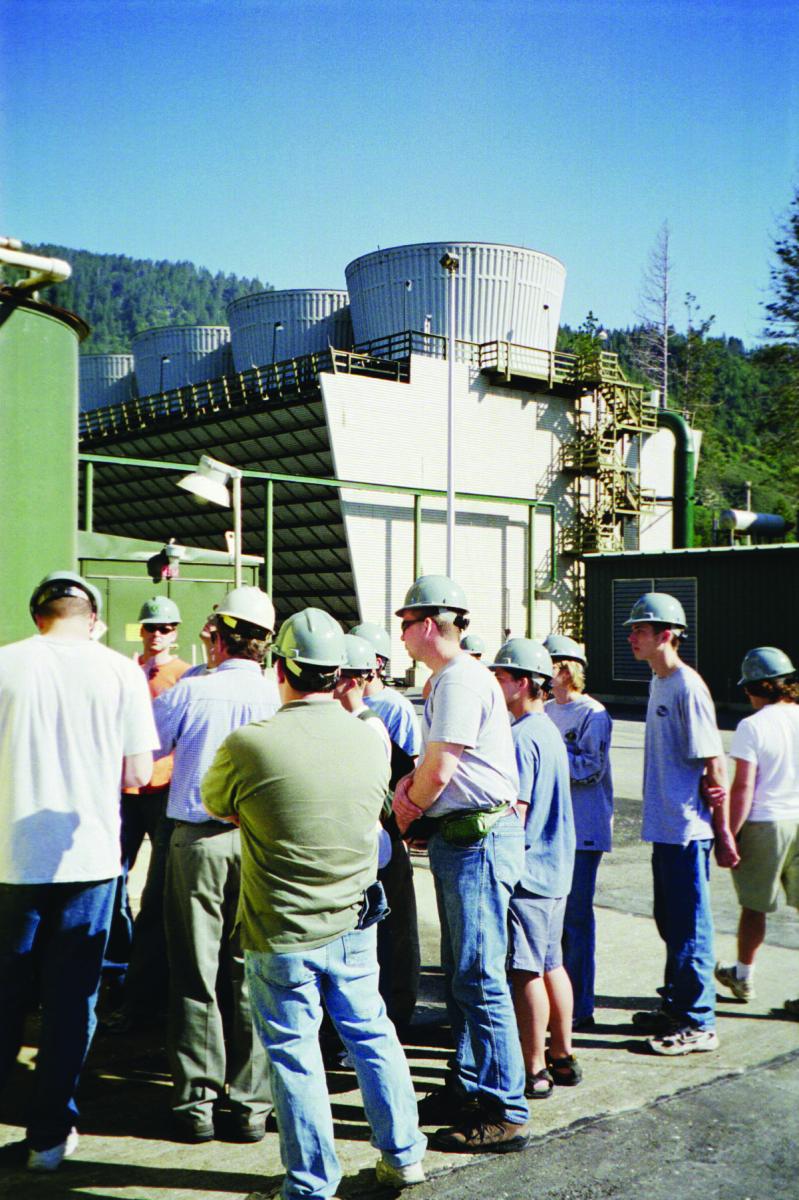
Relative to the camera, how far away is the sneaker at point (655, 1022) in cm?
496

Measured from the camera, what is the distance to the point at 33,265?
5137 mm

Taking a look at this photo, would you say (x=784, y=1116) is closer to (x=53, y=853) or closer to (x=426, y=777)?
(x=426, y=777)

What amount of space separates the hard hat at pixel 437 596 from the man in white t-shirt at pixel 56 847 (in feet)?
3.86

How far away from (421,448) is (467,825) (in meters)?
29.4

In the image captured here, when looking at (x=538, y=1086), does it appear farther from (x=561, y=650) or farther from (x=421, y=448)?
(x=421, y=448)

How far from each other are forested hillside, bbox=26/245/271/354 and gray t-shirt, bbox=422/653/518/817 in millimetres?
146285

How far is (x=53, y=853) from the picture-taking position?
3.62 metres

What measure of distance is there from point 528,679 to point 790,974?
2939mm

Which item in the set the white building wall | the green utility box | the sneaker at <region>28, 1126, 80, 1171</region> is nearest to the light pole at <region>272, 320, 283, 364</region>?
the white building wall

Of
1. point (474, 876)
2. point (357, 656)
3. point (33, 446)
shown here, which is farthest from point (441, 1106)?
point (33, 446)

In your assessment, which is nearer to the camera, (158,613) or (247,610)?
(247,610)

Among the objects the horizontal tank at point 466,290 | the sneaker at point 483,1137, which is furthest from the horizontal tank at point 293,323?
the sneaker at point 483,1137

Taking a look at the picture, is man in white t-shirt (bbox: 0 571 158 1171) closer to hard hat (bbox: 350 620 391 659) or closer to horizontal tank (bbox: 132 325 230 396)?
hard hat (bbox: 350 620 391 659)

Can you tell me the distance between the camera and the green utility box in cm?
1514
